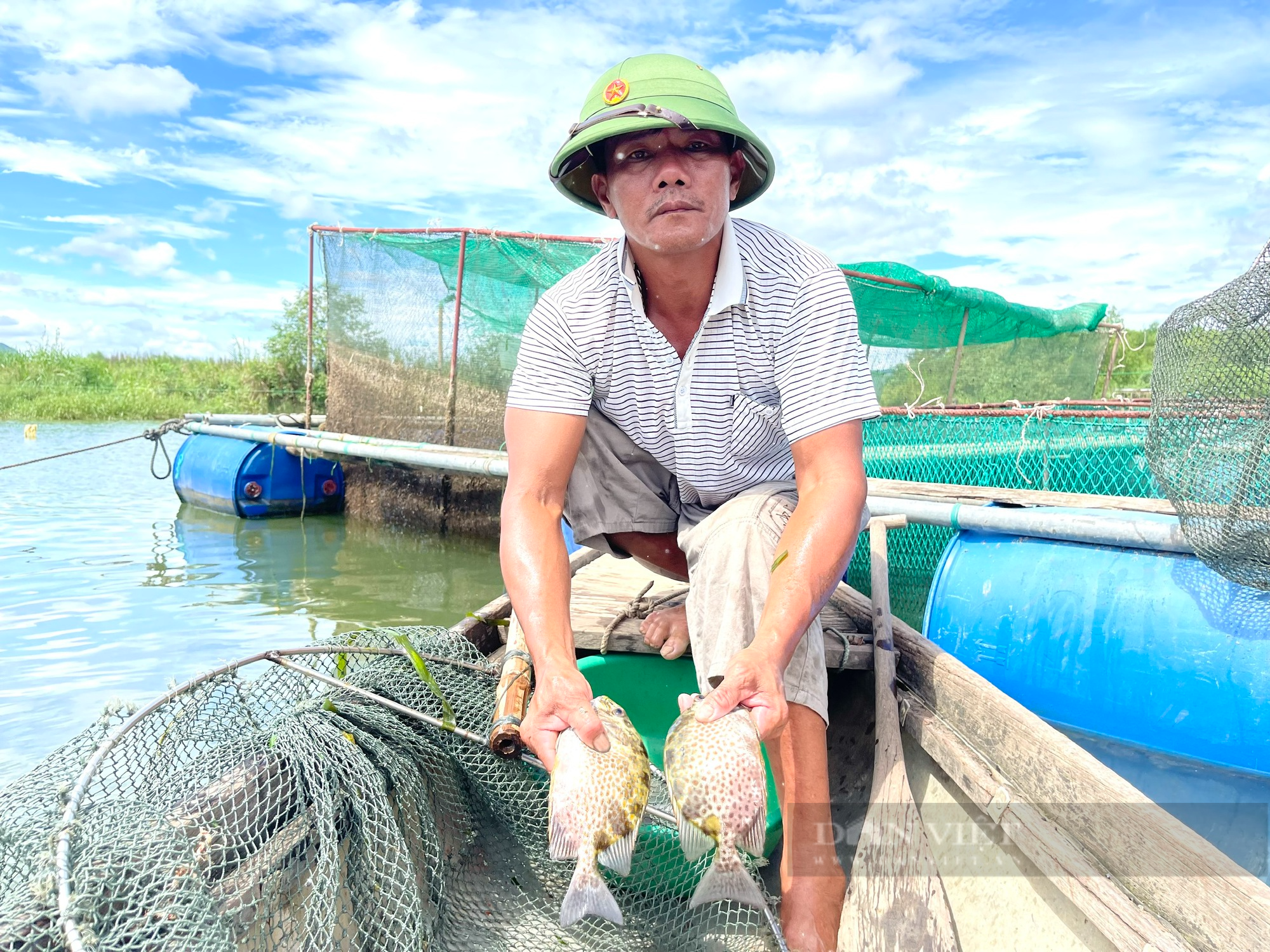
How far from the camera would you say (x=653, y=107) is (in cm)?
234

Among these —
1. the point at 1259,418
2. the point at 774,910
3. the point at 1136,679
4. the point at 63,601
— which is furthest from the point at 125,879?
the point at 63,601

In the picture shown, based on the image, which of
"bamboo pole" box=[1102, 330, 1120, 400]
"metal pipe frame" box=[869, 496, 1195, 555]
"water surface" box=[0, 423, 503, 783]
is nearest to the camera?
"metal pipe frame" box=[869, 496, 1195, 555]

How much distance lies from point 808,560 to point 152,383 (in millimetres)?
28624

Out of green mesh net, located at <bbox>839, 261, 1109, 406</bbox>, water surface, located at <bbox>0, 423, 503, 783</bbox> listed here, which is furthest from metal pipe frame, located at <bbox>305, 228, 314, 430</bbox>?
green mesh net, located at <bbox>839, 261, 1109, 406</bbox>

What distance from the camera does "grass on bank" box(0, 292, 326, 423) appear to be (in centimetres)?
1983

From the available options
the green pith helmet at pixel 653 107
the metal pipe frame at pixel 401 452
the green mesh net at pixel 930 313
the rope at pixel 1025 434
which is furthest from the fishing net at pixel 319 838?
the green mesh net at pixel 930 313

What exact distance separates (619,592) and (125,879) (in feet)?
6.80

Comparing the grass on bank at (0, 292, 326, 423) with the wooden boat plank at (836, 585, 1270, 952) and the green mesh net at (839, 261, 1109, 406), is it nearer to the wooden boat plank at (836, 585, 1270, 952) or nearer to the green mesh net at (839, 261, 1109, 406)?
the green mesh net at (839, 261, 1109, 406)

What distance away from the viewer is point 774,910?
2.20 meters

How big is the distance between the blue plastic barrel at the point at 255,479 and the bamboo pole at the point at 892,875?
9497 millimetres

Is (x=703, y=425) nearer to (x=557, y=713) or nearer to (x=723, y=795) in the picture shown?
(x=557, y=713)

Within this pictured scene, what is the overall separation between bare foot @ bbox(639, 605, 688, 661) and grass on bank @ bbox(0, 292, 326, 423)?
16.9 m

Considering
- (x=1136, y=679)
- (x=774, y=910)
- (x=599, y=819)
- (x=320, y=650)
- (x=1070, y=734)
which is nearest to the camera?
(x=599, y=819)

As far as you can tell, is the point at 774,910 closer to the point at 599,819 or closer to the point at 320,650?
the point at 599,819
